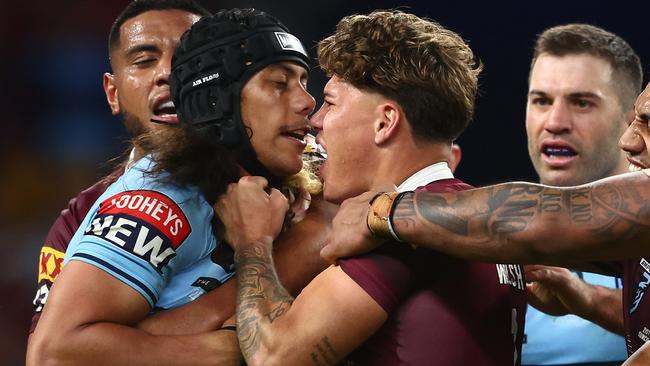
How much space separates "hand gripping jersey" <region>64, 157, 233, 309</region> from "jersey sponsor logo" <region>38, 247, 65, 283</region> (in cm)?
97

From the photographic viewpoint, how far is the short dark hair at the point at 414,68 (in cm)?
277

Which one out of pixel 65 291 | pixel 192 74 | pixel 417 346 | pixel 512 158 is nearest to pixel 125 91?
pixel 192 74

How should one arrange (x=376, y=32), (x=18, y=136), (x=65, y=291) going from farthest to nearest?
(x=18, y=136)
(x=376, y=32)
(x=65, y=291)

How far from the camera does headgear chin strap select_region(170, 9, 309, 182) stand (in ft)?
10.0

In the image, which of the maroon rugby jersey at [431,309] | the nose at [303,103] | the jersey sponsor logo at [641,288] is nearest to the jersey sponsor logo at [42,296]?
the nose at [303,103]

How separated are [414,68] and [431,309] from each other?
0.71 meters

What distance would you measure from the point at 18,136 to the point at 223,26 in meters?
4.34

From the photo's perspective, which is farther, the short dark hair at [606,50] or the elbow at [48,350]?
the short dark hair at [606,50]

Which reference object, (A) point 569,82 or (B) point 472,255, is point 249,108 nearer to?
(B) point 472,255

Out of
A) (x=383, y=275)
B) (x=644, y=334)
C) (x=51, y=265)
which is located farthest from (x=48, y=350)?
(x=644, y=334)

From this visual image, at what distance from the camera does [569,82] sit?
4.93 meters

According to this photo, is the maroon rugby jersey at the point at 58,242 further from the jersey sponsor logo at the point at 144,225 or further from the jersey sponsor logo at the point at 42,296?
the jersey sponsor logo at the point at 144,225

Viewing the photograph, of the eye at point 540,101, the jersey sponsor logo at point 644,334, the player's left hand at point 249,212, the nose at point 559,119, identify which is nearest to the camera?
the player's left hand at point 249,212

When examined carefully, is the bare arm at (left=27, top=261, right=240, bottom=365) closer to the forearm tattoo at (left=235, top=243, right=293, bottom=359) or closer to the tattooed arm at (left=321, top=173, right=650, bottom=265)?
the forearm tattoo at (left=235, top=243, right=293, bottom=359)
